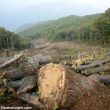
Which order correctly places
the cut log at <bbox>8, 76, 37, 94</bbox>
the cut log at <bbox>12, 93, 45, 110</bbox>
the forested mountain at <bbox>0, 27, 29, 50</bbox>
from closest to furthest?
the cut log at <bbox>12, 93, 45, 110</bbox>, the cut log at <bbox>8, 76, 37, 94</bbox>, the forested mountain at <bbox>0, 27, 29, 50</bbox>

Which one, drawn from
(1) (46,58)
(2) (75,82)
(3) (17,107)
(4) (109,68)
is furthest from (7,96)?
(4) (109,68)

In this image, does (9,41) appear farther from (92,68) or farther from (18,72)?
(18,72)

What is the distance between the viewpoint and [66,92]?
9289 mm

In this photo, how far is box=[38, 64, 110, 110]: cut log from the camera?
9.34 m

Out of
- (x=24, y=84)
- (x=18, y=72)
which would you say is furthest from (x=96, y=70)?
(x=24, y=84)

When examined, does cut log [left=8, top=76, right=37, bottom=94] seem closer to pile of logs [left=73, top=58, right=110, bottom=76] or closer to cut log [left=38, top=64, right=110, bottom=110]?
cut log [left=38, top=64, right=110, bottom=110]

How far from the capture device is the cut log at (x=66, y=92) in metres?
9.34

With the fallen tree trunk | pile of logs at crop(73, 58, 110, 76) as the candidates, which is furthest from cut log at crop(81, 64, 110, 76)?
the fallen tree trunk

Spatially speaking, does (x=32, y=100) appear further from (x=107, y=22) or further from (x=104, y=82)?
(x=107, y=22)

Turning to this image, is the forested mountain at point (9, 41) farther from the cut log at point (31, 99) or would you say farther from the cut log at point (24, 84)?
the cut log at point (31, 99)

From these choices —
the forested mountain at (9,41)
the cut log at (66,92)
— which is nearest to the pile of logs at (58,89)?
the cut log at (66,92)

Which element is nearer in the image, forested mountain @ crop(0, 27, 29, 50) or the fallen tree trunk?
the fallen tree trunk

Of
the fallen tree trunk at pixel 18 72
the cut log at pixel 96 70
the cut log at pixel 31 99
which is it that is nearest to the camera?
the cut log at pixel 31 99

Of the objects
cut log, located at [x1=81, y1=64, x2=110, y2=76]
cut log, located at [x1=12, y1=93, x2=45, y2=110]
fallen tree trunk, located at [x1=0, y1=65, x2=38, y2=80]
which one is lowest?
cut log, located at [x1=12, y1=93, x2=45, y2=110]
